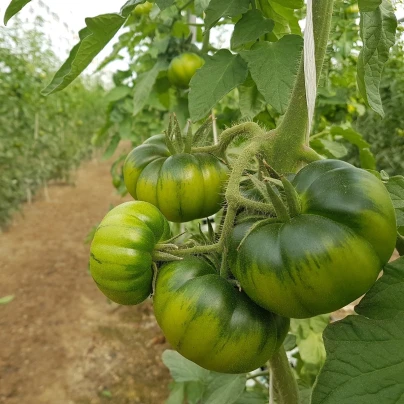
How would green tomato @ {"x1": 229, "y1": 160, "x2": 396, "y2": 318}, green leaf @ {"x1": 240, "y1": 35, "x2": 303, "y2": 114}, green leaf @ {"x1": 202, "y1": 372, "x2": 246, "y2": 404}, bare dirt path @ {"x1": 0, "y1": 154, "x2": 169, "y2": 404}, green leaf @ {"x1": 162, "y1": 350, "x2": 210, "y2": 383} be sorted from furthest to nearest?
bare dirt path @ {"x1": 0, "y1": 154, "x2": 169, "y2": 404} → green leaf @ {"x1": 162, "y1": 350, "x2": 210, "y2": 383} → green leaf @ {"x1": 202, "y1": 372, "x2": 246, "y2": 404} → green leaf @ {"x1": 240, "y1": 35, "x2": 303, "y2": 114} → green tomato @ {"x1": 229, "y1": 160, "x2": 396, "y2": 318}

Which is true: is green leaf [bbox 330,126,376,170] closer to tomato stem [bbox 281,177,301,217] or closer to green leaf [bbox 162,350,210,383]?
tomato stem [bbox 281,177,301,217]

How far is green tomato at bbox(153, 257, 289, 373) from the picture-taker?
59 cm

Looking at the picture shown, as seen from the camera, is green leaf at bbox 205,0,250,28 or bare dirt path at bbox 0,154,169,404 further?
bare dirt path at bbox 0,154,169,404

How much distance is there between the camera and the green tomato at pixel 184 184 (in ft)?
2.53

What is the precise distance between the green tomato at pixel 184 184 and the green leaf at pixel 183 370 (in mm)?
809

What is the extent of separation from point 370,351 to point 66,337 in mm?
3421

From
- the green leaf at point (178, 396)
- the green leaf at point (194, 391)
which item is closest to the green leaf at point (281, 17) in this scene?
the green leaf at point (194, 391)

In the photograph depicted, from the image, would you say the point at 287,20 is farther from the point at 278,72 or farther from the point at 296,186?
the point at 296,186

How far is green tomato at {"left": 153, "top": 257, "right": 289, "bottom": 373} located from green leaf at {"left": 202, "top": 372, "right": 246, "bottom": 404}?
0.52 m

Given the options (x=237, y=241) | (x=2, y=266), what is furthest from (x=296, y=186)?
(x=2, y=266)

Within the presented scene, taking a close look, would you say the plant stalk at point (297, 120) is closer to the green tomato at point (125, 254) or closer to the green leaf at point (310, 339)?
the green tomato at point (125, 254)

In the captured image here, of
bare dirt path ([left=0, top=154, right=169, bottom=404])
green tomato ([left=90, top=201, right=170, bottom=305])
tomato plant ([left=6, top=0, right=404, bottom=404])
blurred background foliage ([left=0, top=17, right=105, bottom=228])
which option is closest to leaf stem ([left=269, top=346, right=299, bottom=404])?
tomato plant ([left=6, top=0, right=404, bottom=404])

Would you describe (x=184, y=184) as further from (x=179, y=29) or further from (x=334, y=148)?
(x=179, y=29)

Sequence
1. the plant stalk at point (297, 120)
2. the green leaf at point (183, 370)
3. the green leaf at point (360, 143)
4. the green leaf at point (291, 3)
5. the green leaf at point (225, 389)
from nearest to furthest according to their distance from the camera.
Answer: the plant stalk at point (297, 120) < the green leaf at point (291, 3) < the green leaf at point (225, 389) < the green leaf at point (360, 143) < the green leaf at point (183, 370)
